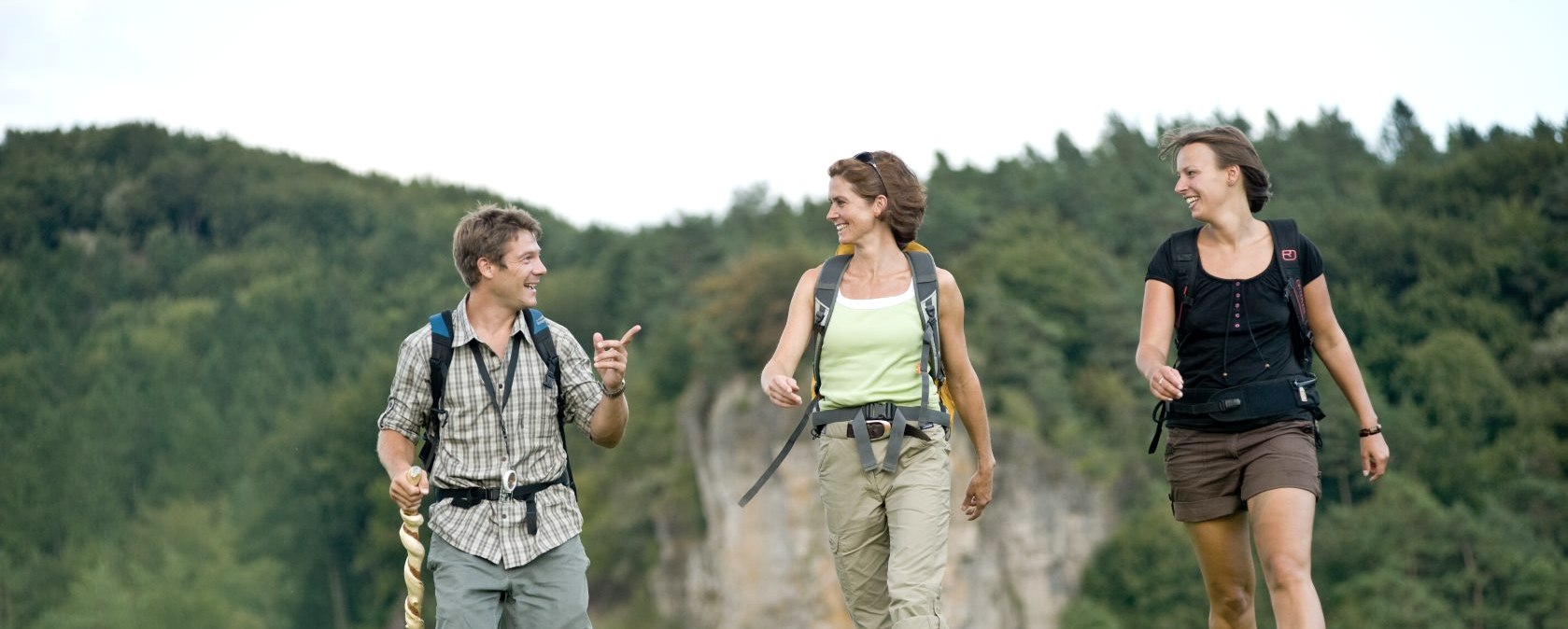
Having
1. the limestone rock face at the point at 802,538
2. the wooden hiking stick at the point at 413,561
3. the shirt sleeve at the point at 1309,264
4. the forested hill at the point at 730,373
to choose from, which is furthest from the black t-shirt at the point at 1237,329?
the forested hill at the point at 730,373

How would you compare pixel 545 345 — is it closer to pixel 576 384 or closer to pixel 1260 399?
pixel 576 384

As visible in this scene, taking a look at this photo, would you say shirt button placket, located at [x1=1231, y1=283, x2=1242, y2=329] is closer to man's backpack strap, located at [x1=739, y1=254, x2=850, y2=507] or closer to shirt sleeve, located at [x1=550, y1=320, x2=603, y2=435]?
man's backpack strap, located at [x1=739, y1=254, x2=850, y2=507]

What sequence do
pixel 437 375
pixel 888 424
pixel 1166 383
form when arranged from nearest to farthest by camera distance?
pixel 1166 383, pixel 437 375, pixel 888 424

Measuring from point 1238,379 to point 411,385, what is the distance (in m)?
3.34

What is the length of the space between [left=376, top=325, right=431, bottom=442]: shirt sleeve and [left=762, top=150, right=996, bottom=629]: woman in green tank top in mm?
1345

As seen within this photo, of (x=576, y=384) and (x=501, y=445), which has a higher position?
(x=576, y=384)

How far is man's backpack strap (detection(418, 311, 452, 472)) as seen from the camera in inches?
278

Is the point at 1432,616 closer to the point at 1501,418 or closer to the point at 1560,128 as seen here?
the point at 1501,418

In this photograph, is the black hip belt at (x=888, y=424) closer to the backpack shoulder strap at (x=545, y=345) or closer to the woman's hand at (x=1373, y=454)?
the backpack shoulder strap at (x=545, y=345)

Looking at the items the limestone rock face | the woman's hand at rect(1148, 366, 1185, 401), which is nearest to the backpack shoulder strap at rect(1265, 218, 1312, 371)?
the woman's hand at rect(1148, 366, 1185, 401)

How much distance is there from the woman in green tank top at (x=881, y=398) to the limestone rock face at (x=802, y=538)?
60.4 m

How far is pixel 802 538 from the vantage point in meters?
73.7

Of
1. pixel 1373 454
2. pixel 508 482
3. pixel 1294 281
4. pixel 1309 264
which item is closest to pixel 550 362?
pixel 508 482

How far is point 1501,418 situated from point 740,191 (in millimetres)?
53373
